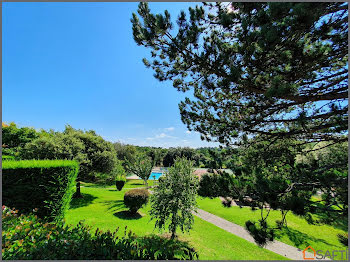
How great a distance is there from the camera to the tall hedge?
201 inches

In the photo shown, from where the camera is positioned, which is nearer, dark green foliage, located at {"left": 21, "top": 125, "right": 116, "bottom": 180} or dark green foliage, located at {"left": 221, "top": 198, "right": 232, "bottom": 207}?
dark green foliage, located at {"left": 221, "top": 198, "right": 232, "bottom": 207}

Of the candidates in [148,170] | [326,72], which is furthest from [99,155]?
[326,72]

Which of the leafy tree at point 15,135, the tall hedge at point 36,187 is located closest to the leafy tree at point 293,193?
the tall hedge at point 36,187

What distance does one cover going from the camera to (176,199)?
6.40 metres

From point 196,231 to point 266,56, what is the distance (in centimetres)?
882

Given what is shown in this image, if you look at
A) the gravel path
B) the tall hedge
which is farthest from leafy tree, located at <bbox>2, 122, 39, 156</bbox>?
the gravel path

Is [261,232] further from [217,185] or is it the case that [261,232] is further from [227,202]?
[217,185]

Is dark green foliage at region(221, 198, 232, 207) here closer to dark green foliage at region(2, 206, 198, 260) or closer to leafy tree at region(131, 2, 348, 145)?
dark green foliage at region(2, 206, 198, 260)

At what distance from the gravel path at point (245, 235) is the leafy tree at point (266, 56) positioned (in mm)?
3283

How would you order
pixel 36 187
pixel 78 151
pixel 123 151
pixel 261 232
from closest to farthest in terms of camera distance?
pixel 261 232
pixel 36 187
pixel 78 151
pixel 123 151

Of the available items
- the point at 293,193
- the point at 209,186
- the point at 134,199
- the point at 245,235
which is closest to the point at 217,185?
the point at 209,186

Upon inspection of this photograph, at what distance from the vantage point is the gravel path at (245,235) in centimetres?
591

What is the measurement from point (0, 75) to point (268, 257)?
11.3 m

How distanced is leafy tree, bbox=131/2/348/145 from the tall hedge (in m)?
5.72
